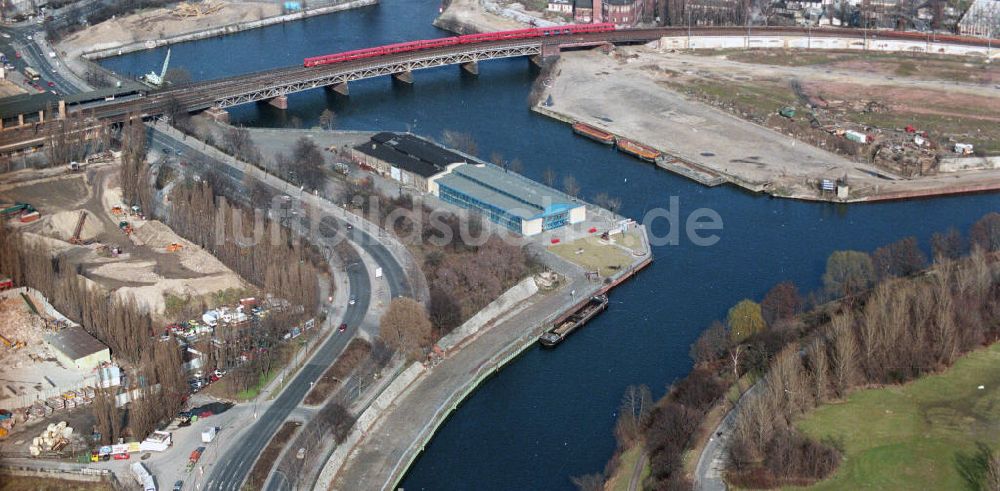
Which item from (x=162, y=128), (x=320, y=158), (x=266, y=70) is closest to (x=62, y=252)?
(x=320, y=158)

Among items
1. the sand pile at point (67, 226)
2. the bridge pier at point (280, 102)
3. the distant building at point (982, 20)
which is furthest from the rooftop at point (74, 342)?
the distant building at point (982, 20)

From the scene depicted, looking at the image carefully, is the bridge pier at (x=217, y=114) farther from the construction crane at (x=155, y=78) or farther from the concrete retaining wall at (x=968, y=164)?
the concrete retaining wall at (x=968, y=164)

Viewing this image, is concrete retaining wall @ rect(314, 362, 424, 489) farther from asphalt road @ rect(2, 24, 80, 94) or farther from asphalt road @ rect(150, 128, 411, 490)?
asphalt road @ rect(2, 24, 80, 94)

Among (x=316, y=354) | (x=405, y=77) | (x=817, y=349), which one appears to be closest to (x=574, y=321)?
(x=316, y=354)

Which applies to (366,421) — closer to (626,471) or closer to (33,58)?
(626,471)

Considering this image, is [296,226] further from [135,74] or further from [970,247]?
[135,74]

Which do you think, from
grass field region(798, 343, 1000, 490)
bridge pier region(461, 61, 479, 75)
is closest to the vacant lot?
bridge pier region(461, 61, 479, 75)
